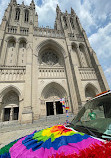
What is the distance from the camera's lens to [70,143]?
2.72 feet

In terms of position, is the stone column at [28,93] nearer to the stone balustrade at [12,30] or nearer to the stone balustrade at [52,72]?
the stone balustrade at [52,72]

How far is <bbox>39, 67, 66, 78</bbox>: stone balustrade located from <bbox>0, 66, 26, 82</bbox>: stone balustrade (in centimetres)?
278

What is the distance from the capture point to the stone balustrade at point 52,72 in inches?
473

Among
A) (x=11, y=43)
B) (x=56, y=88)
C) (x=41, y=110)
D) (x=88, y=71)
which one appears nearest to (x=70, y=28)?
(x=88, y=71)

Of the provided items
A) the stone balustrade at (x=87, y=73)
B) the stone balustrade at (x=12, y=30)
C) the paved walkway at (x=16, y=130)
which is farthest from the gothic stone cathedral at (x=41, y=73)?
the paved walkway at (x=16, y=130)

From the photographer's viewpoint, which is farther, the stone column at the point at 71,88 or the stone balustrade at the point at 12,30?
the stone balustrade at the point at 12,30

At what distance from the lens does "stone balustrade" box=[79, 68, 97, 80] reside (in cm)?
1270

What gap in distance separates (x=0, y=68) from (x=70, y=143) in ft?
41.6

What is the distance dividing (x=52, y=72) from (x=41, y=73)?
1878mm

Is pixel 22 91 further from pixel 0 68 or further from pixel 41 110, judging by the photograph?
pixel 0 68

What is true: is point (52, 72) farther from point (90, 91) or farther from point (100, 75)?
point (100, 75)

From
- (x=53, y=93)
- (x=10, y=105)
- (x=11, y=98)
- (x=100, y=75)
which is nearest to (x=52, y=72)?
(x=53, y=93)

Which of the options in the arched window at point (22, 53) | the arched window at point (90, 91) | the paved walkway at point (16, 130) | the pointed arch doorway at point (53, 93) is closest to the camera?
the paved walkway at point (16, 130)

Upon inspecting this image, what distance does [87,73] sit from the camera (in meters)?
13.1
